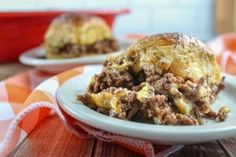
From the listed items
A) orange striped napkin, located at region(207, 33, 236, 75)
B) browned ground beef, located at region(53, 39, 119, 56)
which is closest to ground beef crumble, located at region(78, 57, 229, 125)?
orange striped napkin, located at region(207, 33, 236, 75)

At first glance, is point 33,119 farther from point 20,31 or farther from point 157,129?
point 20,31

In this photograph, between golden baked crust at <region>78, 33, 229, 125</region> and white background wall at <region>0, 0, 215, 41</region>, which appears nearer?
golden baked crust at <region>78, 33, 229, 125</region>

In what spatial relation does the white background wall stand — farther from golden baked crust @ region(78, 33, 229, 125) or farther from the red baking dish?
golden baked crust @ region(78, 33, 229, 125)

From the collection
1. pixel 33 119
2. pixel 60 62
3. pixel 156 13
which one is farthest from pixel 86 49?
pixel 156 13

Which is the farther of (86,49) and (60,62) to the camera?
(86,49)

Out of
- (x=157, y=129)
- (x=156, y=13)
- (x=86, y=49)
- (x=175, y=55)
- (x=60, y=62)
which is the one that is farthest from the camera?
(x=156, y=13)

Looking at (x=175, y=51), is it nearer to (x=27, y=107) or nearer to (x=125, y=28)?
(x=27, y=107)

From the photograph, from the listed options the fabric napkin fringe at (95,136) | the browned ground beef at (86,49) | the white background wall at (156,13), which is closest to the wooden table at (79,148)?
the fabric napkin fringe at (95,136)
